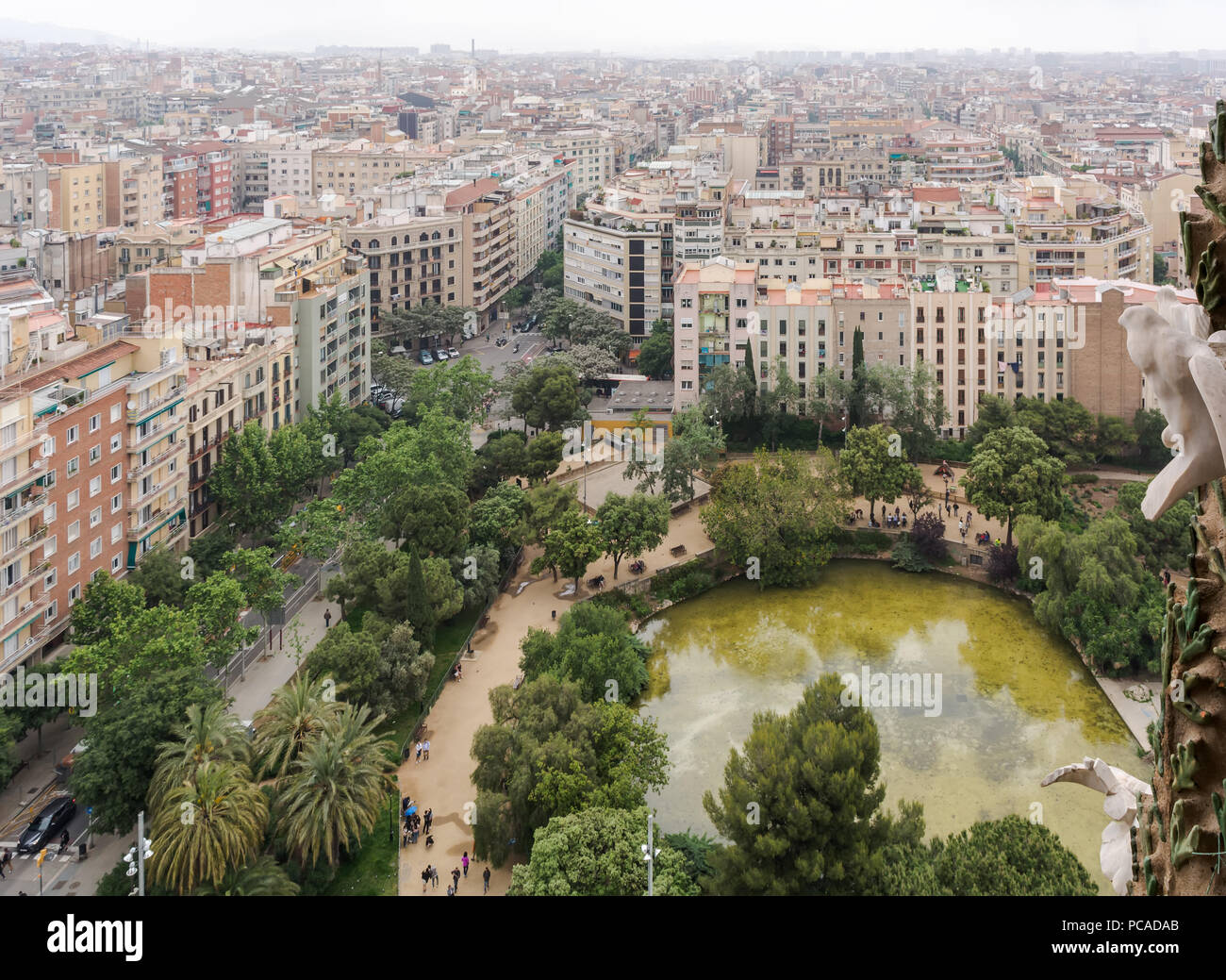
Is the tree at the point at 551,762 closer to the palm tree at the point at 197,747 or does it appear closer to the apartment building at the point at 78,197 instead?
the palm tree at the point at 197,747

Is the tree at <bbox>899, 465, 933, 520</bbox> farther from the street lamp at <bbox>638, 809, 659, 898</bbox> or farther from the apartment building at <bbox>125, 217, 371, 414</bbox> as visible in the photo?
the street lamp at <bbox>638, 809, 659, 898</bbox>

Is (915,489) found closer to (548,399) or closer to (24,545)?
(548,399)

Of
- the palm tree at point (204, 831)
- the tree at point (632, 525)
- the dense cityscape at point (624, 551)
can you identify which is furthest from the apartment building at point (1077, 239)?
the palm tree at point (204, 831)

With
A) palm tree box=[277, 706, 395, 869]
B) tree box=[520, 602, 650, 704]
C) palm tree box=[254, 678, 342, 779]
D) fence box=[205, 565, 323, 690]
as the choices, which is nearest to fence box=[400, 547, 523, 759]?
tree box=[520, 602, 650, 704]

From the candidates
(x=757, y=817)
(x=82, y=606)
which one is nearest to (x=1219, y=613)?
(x=757, y=817)

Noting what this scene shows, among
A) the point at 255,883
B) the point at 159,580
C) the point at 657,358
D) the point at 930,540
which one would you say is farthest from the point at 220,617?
the point at 657,358
